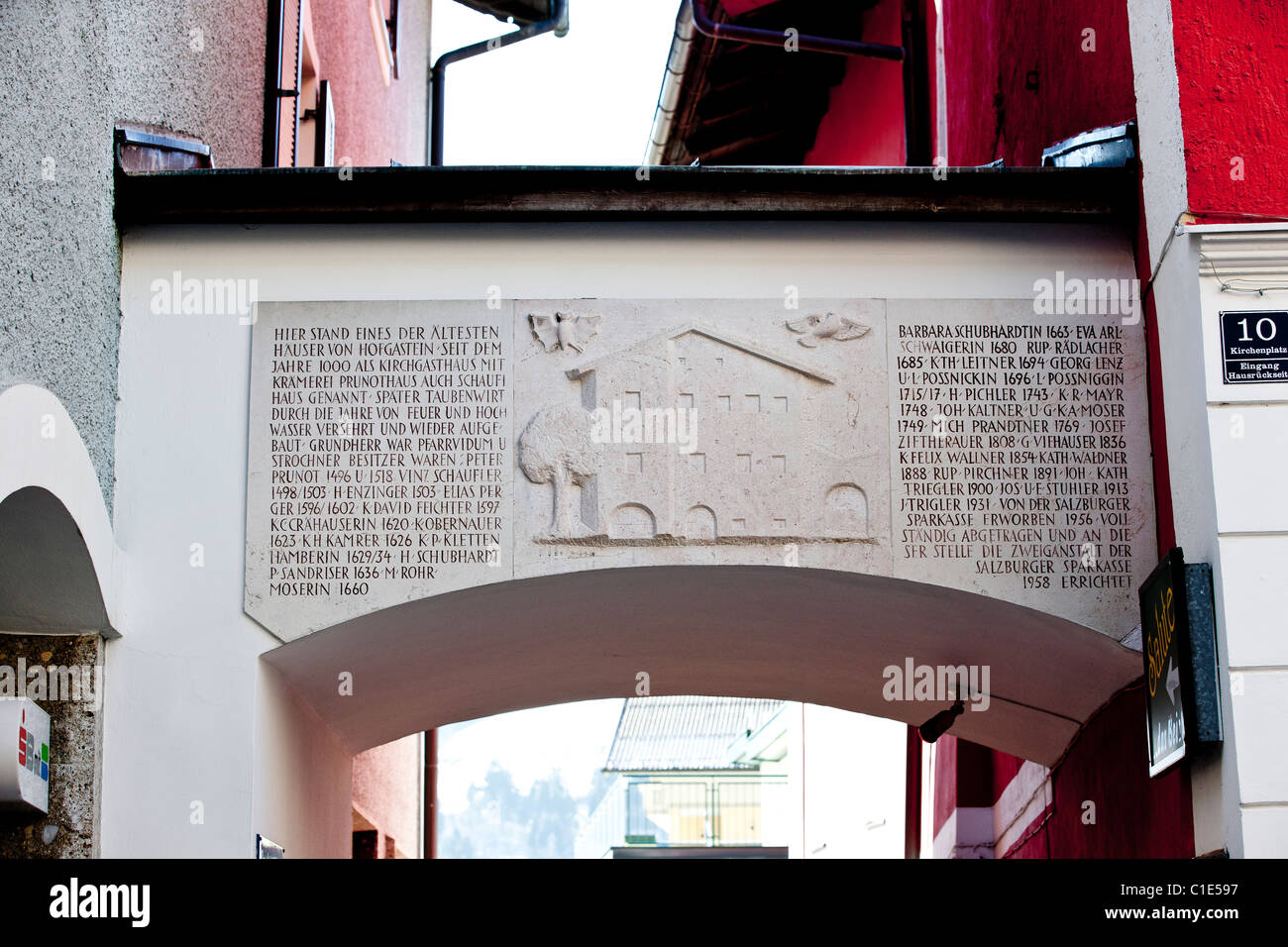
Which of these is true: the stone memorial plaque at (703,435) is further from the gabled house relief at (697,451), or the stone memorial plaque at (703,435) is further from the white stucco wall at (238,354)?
the white stucco wall at (238,354)

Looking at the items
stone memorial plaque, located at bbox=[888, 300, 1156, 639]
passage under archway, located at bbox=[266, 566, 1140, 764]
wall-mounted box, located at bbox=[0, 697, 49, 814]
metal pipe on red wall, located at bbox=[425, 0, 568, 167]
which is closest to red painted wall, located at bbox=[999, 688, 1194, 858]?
passage under archway, located at bbox=[266, 566, 1140, 764]

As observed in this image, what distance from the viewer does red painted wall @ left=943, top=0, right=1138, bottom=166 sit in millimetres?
6637

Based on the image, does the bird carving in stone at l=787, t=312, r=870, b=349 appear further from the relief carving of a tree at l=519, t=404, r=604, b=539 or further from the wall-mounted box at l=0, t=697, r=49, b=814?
the wall-mounted box at l=0, t=697, r=49, b=814

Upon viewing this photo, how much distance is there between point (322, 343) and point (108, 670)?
135 centimetres

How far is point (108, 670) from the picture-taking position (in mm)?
6094

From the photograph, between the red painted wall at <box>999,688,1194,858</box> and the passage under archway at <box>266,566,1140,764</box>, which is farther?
the passage under archway at <box>266,566,1140,764</box>

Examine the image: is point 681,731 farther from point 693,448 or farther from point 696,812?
point 693,448

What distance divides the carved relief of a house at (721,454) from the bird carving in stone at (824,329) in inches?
4.4

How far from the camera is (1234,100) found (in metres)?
5.91

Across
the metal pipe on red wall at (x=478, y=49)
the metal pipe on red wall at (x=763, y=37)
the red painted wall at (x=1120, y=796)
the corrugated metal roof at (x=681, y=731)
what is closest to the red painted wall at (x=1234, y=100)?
the red painted wall at (x=1120, y=796)

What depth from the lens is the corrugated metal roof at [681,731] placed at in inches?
946

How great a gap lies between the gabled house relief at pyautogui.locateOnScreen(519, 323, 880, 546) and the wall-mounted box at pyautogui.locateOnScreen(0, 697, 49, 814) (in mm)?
1781
